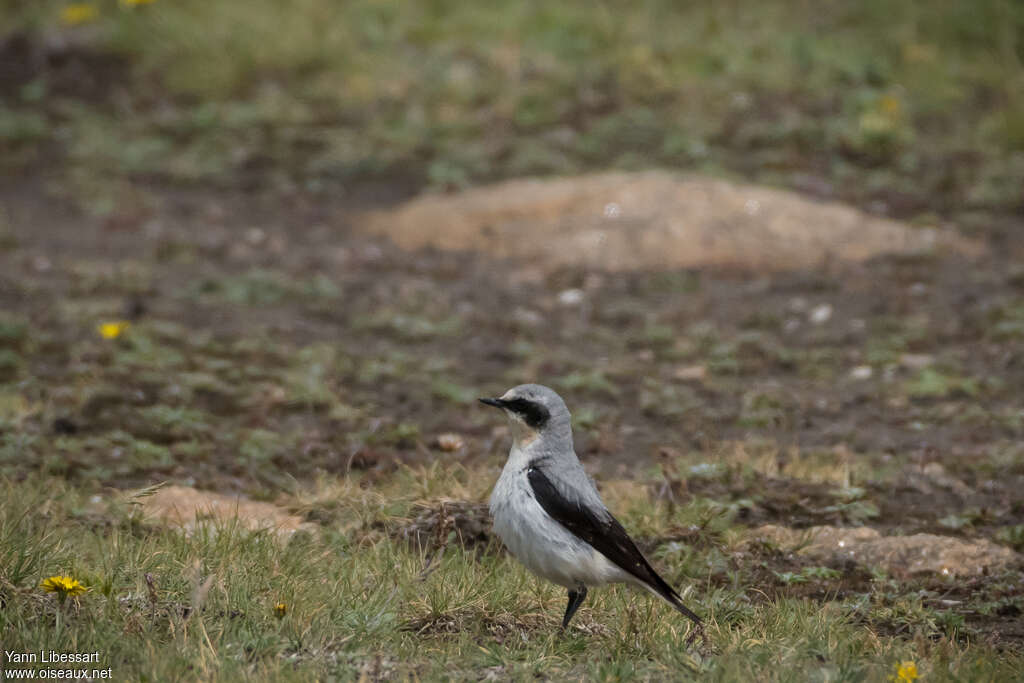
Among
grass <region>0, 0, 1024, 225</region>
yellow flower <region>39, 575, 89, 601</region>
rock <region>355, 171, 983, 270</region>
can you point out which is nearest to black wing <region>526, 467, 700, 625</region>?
yellow flower <region>39, 575, 89, 601</region>

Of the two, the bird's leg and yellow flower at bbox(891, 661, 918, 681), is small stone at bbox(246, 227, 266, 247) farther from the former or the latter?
yellow flower at bbox(891, 661, 918, 681)

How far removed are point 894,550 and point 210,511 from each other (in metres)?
2.84

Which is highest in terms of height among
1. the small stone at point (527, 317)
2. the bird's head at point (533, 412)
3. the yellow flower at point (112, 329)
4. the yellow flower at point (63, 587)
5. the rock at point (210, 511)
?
the bird's head at point (533, 412)

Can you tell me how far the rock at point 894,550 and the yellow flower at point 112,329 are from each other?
4.14 m

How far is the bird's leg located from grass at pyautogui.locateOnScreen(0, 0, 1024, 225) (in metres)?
6.63

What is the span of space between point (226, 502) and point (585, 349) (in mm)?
3230

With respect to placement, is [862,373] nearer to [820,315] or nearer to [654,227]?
[820,315]

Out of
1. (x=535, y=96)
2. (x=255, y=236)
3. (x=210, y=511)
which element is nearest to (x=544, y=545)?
(x=210, y=511)

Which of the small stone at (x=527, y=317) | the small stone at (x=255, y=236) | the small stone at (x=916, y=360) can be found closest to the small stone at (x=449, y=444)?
the small stone at (x=527, y=317)

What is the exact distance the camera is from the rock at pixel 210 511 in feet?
16.6

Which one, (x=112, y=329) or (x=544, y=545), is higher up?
(x=544, y=545)

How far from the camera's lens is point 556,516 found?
169 inches

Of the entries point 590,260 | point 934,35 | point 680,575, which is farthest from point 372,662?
point 934,35

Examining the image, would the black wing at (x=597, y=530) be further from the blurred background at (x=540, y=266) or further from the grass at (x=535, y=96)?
the grass at (x=535, y=96)
